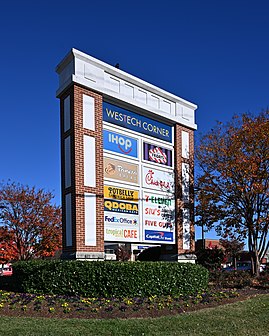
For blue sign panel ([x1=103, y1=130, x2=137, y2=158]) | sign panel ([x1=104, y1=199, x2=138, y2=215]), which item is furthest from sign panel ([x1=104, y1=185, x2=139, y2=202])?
blue sign panel ([x1=103, y1=130, x2=137, y2=158])

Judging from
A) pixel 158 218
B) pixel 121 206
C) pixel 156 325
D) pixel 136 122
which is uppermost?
pixel 136 122

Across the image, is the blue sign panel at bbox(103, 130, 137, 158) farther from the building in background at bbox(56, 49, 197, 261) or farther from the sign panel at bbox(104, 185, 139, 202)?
the sign panel at bbox(104, 185, 139, 202)

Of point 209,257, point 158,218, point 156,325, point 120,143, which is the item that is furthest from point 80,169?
point 209,257

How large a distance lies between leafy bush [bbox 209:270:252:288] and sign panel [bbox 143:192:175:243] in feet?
6.49

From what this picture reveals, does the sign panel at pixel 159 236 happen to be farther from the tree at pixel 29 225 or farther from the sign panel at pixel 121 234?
the tree at pixel 29 225

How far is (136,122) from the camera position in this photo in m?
15.6

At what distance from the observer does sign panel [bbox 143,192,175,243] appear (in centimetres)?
1550

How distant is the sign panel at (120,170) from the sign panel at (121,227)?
1.16 m

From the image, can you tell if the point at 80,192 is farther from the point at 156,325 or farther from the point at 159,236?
the point at 156,325

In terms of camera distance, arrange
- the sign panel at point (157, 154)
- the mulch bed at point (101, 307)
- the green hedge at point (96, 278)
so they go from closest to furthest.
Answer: the mulch bed at point (101, 307), the green hedge at point (96, 278), the sign panel at point (157, 154)

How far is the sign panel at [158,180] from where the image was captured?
616 inches

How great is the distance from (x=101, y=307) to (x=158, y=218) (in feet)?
19.2

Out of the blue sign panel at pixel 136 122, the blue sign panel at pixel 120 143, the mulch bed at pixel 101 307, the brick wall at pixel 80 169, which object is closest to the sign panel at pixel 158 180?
the blue sign panel at pixel 120 143

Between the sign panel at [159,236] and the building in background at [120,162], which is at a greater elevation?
the building in background at [120,162]
